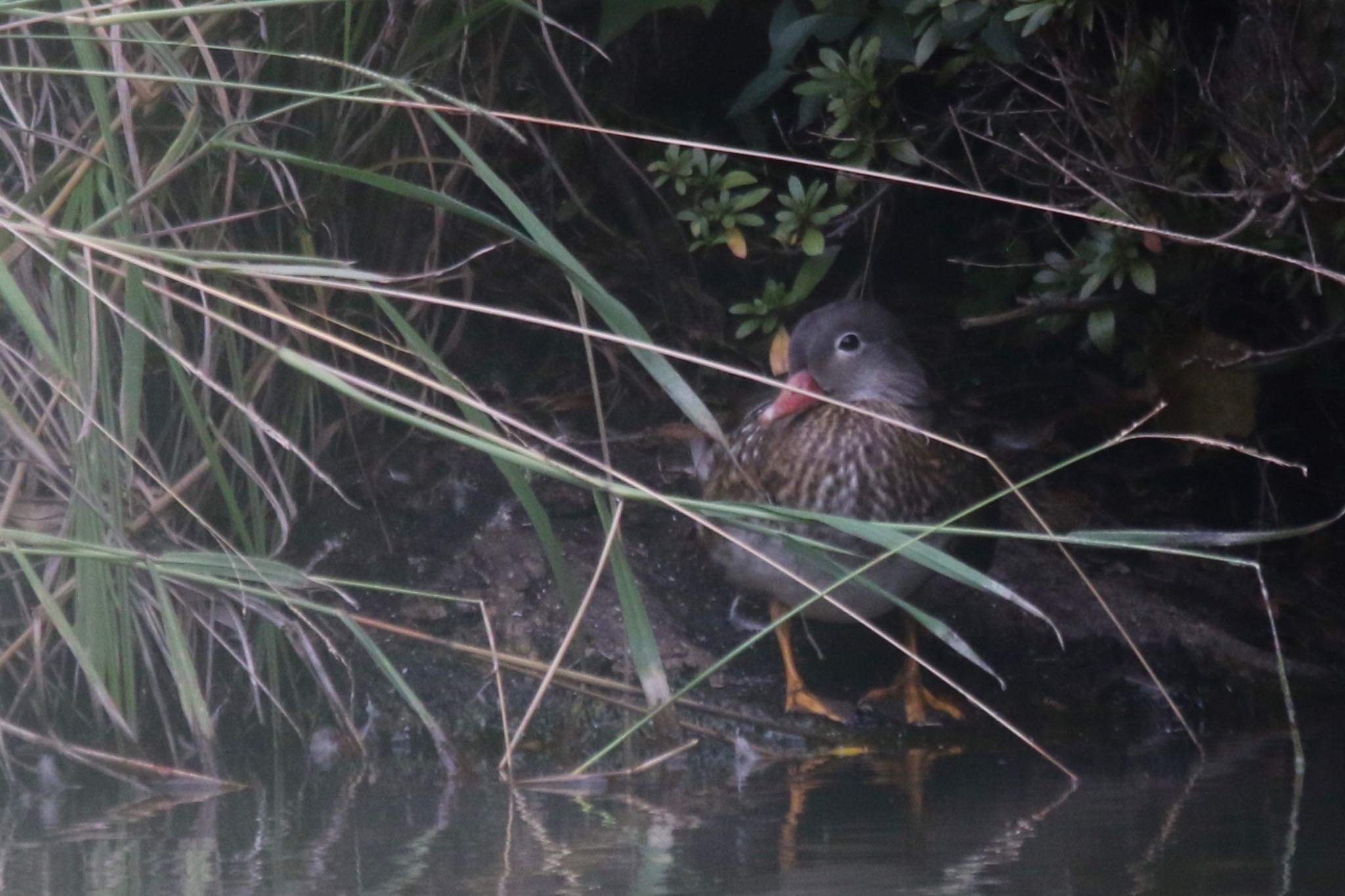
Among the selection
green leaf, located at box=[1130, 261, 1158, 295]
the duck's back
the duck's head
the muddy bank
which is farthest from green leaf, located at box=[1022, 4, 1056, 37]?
the muddy bank

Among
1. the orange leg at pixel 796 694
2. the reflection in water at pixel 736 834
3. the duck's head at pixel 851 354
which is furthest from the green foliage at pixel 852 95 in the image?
the reflection in water at pixel 736 834

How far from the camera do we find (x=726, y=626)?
3648 mm

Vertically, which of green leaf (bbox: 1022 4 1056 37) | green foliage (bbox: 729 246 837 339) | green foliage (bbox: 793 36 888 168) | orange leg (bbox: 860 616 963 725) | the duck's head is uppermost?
green leaf (bbox: 1022 4 1056 37)

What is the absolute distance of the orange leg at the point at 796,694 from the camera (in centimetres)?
336

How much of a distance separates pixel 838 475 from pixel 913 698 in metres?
0.50

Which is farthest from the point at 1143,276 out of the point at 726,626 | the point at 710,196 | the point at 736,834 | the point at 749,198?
the point at 736,834

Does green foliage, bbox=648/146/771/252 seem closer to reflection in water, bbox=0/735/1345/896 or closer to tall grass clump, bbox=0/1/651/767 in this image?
tall grass clump, bbox=0/1/651/767

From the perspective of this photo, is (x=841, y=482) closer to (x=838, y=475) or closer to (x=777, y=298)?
(x=838, y=475)

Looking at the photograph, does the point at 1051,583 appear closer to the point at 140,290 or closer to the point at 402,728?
the point at 402,728

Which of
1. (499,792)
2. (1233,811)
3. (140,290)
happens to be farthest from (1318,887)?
(140,290)

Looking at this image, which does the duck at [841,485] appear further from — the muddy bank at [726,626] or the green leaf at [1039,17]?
the green leaf at [1039,17]

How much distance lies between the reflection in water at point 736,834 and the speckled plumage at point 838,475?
452mm

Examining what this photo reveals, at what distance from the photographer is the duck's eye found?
385 cm

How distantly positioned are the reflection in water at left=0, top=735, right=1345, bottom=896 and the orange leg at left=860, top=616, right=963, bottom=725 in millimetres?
409
